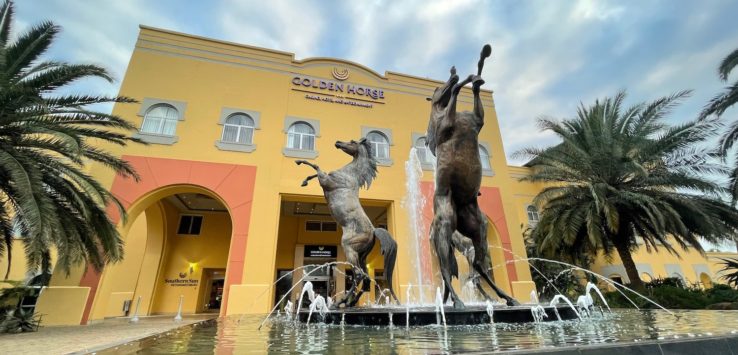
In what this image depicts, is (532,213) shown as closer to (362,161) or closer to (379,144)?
(379,144)

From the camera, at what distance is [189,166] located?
38.9ft

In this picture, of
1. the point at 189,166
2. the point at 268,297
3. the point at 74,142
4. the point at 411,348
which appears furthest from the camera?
the point at 189,166

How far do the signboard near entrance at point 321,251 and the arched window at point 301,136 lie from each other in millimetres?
6971

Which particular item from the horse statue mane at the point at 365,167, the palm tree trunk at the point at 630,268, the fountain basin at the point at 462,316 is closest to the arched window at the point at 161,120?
the horse statue mane at the point at 365,167

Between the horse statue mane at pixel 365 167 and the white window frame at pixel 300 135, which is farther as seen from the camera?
the white window frame at pixel 300 135

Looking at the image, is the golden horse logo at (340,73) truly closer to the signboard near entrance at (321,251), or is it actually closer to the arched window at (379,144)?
the arched window at (379,144)

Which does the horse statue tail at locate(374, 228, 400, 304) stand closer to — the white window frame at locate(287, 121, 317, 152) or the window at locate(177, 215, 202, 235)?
the white window frame at locate(287, 121, 317, 152)

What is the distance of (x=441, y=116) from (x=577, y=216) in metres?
11.3

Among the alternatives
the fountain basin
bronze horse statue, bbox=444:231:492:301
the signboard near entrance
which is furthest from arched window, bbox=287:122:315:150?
the fountain basin

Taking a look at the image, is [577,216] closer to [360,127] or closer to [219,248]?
[360,127]

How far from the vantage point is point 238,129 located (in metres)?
13.2

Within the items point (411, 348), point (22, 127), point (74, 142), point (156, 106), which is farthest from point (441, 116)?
point (156, 106)

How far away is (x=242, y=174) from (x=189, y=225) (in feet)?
25.1

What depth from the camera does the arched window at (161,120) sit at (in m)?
12.3
